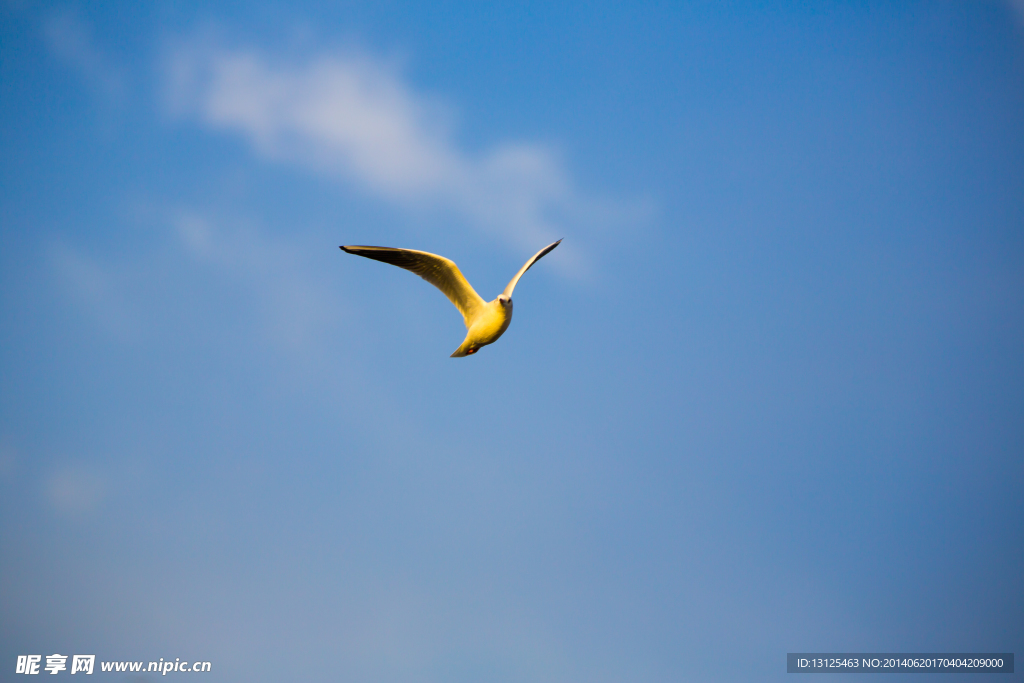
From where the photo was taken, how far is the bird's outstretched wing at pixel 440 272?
59.3 feet

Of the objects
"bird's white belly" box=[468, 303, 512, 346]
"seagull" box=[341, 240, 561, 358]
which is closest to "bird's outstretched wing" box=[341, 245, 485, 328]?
"seagull" box=[341, 240, 561, 358]

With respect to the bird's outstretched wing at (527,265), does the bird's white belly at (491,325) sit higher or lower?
lower

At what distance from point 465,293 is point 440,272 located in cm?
101

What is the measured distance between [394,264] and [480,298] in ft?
9.35

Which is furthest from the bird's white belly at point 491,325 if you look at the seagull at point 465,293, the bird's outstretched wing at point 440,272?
the bird's outstretched wing at point 440,272

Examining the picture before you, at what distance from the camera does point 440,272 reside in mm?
19125

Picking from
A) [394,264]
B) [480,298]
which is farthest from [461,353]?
[394,264]

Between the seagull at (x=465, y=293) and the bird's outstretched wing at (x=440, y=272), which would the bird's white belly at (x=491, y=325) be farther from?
the bird's outstretched wing at (x=440, y=272)

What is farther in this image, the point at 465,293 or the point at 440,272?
the point at 465,293

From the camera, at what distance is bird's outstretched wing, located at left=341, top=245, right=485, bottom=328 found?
18062 mm

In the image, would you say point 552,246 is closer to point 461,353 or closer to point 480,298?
point 480,298

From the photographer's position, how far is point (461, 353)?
64.6 ft

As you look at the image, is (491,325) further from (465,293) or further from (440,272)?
(440,272)

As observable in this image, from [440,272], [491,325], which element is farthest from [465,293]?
[491,325]
